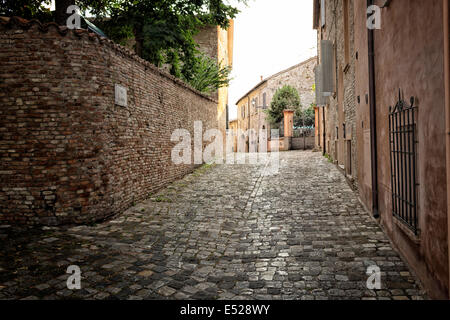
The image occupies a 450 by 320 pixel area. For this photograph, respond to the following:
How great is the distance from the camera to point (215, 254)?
4.58m

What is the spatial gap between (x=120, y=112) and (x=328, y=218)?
4.89 meters

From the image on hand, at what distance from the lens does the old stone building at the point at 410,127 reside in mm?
2754

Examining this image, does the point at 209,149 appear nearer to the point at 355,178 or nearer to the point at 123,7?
the point at 123,7

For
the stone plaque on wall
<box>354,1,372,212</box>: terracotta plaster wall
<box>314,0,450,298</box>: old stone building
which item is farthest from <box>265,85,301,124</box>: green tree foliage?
the stone plaque on wall

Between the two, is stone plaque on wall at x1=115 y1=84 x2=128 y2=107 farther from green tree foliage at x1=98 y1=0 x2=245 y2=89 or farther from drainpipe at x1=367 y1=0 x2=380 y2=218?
green tree foliage at x1=98 y1=0 x2=245 y2=89

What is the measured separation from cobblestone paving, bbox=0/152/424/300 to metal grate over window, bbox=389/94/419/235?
64cm

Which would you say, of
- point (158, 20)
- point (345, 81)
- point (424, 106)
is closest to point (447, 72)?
point (424, 106)

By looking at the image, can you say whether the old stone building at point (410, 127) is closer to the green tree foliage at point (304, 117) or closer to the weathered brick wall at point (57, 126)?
the weathered brick wall at point (57, 126)

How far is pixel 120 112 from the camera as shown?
681 cm

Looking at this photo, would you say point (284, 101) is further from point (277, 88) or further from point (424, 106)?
point (424, 106)

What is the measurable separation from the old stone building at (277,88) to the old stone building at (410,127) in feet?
78.8

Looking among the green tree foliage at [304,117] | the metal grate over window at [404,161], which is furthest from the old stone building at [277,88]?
the metal grate over window at [404,161]

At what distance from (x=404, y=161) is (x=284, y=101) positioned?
88.0ft
